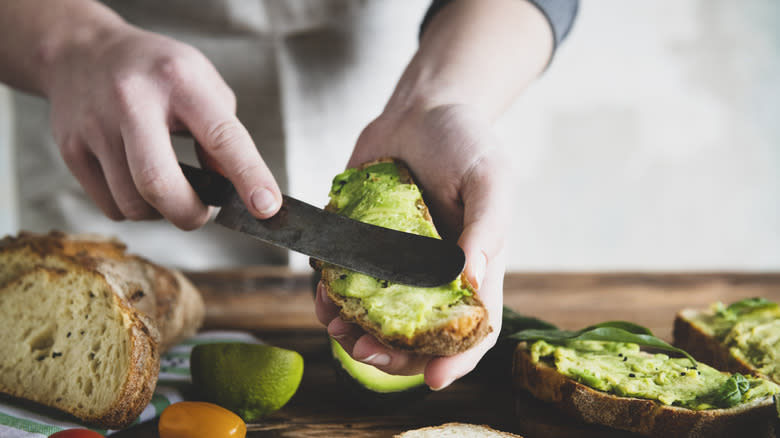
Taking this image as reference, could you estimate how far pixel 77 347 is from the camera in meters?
1.61

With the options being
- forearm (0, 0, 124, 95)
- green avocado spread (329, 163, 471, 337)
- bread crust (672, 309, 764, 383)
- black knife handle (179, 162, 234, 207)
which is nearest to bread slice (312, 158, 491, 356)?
green avocado spread (329, 163, 471, 337)

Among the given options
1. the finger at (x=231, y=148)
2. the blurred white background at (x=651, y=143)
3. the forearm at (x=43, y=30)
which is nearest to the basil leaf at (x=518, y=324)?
the finger at (x=231, y=148)

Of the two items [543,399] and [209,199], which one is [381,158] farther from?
[543,399]

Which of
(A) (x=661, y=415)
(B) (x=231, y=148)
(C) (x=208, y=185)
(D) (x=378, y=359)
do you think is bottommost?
(A) (x=661, y=415)

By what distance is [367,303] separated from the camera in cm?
125

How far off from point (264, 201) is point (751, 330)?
5.04ft

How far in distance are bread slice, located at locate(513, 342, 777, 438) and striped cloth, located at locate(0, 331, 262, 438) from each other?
42.7 inches

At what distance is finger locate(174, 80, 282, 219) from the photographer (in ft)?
4.91

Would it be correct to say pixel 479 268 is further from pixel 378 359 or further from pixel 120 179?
pixel 120 179

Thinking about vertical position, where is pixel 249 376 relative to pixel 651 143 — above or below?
below

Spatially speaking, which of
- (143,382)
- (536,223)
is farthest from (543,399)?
(536,223)

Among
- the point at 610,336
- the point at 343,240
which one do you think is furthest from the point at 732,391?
the point at 343,240

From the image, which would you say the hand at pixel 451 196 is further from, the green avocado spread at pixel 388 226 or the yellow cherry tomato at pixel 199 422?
the yellow cherry tomato at pixel 199 422

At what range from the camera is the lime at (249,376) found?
150 cm
